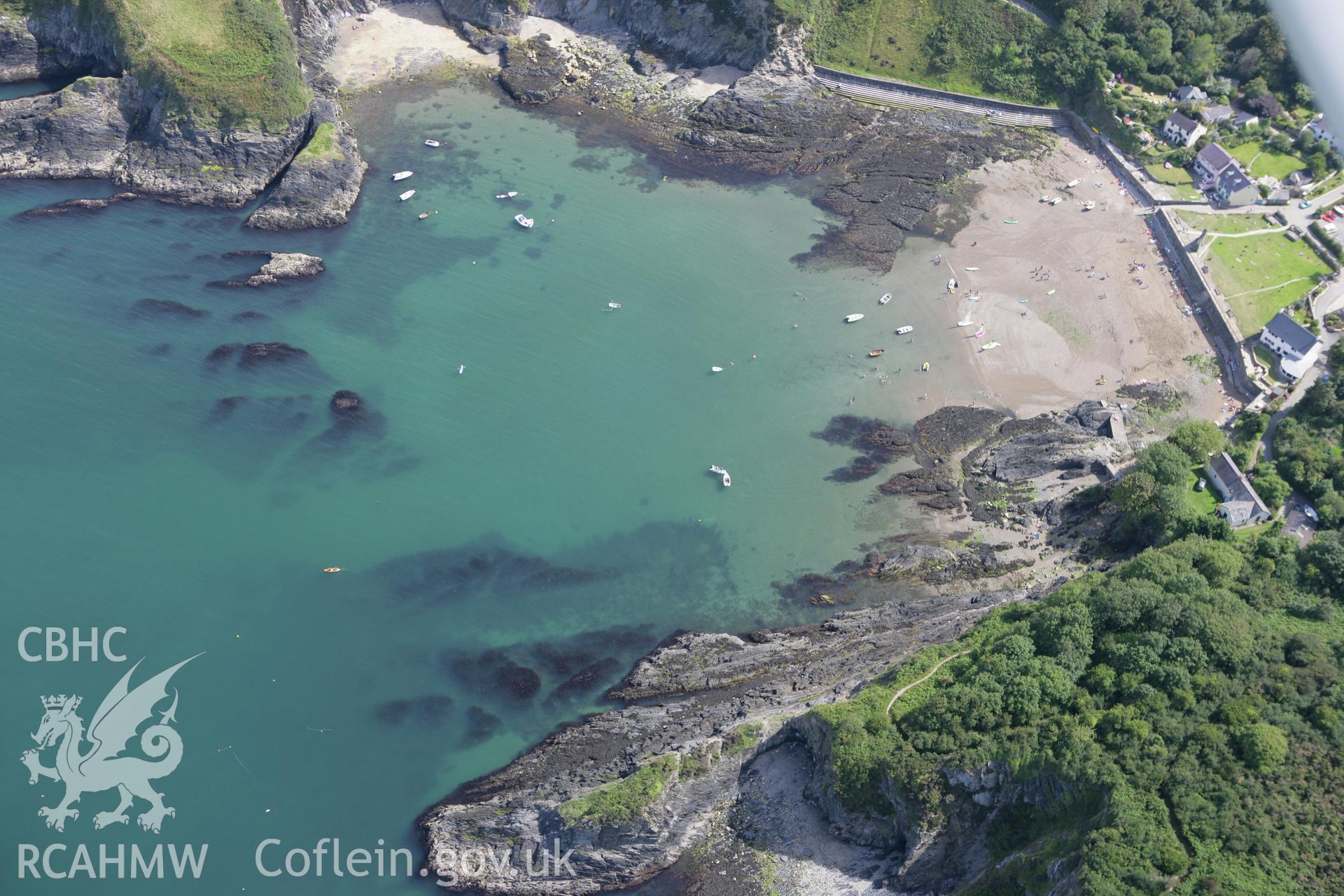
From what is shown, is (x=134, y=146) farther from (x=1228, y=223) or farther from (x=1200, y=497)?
(x=1228, y=223)

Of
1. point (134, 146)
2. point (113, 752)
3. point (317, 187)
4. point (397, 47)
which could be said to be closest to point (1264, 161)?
point (397, 47)

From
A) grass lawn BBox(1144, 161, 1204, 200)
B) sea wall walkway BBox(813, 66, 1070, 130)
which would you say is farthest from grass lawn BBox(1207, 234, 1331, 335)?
sea wall walkway BBox(813, 66, 1070, 130)

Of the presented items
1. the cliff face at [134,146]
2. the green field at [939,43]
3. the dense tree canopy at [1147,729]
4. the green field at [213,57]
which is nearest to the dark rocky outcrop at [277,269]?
the cliff face at [134,146]

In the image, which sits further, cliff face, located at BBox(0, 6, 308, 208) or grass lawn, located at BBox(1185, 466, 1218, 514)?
cliff face, located at BBox(0, 6, 308, 208)

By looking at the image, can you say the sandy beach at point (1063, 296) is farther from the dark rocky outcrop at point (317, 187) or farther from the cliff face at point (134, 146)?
the cliff face at point (134, 146)

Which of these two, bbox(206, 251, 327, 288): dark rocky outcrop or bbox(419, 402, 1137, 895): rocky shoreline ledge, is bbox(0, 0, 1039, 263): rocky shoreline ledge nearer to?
bbox(206, 251, 327, 288): dark rocky outcrop

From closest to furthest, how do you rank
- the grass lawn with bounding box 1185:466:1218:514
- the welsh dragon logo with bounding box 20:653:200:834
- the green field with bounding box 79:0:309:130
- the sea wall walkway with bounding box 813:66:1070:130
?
the welsh dragon logo with bounding box 20:653:200:834 < the grass lawn with bounding box 1185:466:1218:514 < the green field with bounding box 79:0:309:130 < the sea wall walkway with bounding box 813:66:1070:130

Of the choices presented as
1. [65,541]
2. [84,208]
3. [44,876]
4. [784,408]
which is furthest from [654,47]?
[44,876]
